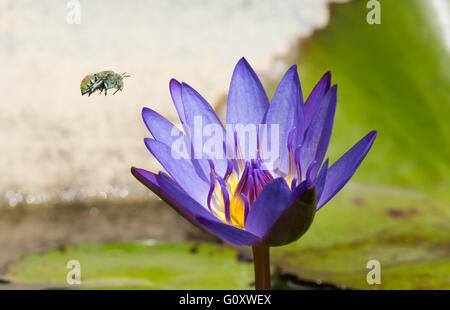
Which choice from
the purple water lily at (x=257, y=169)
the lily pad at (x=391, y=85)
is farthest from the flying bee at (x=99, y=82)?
the lily pad at (x=391, y=85)

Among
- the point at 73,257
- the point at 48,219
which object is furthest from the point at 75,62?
the point at 73,257

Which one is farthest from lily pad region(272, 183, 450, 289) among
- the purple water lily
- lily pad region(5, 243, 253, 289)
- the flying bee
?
the flying bee

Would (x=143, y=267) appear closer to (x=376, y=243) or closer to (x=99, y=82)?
(x=99, y=82)

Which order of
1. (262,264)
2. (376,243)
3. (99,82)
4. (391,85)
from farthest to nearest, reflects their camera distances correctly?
1. (391,85)
2. (376,243)
3. (99,82)
4. (262,264)

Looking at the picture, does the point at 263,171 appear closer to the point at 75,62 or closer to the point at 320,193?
the point at 320,193

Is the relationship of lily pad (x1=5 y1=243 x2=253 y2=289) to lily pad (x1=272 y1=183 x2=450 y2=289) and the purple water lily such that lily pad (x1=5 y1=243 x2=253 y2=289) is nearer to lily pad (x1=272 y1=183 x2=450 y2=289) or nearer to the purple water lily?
lily pad (x1=272 y1=183 x2=450 y2=289)

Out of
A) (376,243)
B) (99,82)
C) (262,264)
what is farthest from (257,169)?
(376,243)

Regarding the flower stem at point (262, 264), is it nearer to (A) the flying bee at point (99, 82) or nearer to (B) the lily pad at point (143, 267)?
(B) the lily pad at point (143, 267)
